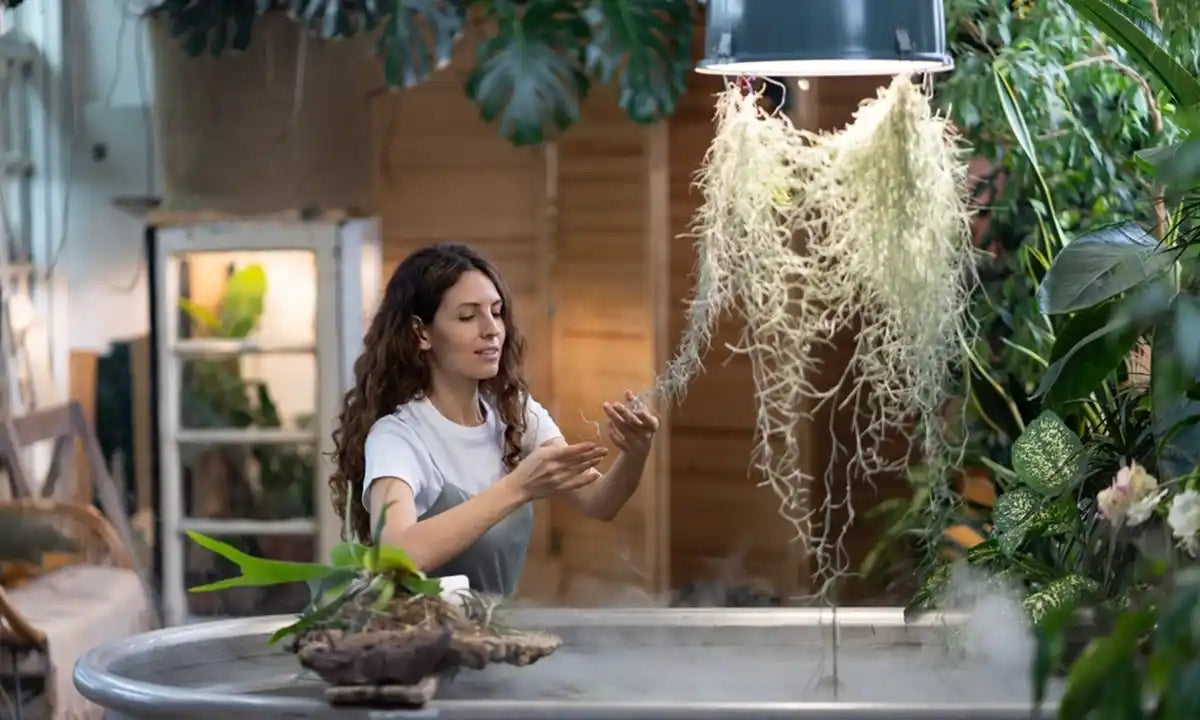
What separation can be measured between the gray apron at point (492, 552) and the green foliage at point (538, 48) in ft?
5.05

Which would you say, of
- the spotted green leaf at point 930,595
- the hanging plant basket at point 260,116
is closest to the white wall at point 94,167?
the hanging plant basket at point 260,116

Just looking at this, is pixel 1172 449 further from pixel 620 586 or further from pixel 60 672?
pixel 620 586

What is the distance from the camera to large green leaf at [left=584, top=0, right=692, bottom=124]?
155 inches

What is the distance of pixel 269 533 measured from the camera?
14.5ft

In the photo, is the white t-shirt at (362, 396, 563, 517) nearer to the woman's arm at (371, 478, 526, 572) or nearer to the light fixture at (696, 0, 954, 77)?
the woman's arm at (371, 478, 526, 572)

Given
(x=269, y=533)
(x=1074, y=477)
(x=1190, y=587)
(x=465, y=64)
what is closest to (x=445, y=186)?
(x=465, y=64)

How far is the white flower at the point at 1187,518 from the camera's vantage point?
183 centimetres

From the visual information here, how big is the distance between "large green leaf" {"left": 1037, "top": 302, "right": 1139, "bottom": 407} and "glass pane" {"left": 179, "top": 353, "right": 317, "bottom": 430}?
7.87 feet

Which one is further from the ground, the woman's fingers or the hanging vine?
the hanging vine

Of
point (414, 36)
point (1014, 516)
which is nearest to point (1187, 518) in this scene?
point (1014, 516)

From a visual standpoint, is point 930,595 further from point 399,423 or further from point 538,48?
point 538,48

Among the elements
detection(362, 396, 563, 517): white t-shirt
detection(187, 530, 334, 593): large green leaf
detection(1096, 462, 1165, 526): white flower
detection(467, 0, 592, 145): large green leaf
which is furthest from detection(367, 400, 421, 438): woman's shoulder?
detection(467, 0, 592, 145): large green leaf

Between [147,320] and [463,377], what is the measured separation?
2.15 meters

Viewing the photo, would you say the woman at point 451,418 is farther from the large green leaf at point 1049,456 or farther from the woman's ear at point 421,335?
the large green leaf at point 1049,456
